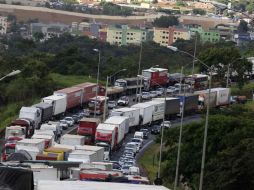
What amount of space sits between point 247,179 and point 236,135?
473 centimetres

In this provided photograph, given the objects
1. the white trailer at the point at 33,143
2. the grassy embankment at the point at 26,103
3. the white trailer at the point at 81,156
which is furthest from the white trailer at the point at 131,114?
the white trailer at the point at 81,156

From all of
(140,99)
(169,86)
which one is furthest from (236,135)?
(169,86)

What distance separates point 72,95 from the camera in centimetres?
5903

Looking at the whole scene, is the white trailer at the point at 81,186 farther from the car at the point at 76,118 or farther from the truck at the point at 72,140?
the car at the point at 76,118

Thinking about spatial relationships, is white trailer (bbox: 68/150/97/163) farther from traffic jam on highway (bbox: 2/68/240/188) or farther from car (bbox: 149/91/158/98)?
car (bbox: 149/91/158/98)

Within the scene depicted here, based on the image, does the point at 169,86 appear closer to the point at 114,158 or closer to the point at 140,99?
the point at 140,99

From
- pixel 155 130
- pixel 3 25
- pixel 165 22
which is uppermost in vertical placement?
pixel 155 130

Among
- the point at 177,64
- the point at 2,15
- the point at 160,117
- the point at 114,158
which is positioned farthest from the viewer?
the point at 2,15

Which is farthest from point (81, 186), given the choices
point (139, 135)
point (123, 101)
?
point (123, 101)

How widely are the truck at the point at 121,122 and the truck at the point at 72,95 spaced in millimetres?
6149

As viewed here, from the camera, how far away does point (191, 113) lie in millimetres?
63344

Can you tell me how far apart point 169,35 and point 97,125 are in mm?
109469

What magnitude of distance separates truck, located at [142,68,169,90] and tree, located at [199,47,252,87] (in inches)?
134

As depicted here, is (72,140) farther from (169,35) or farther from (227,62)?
(169,35)
